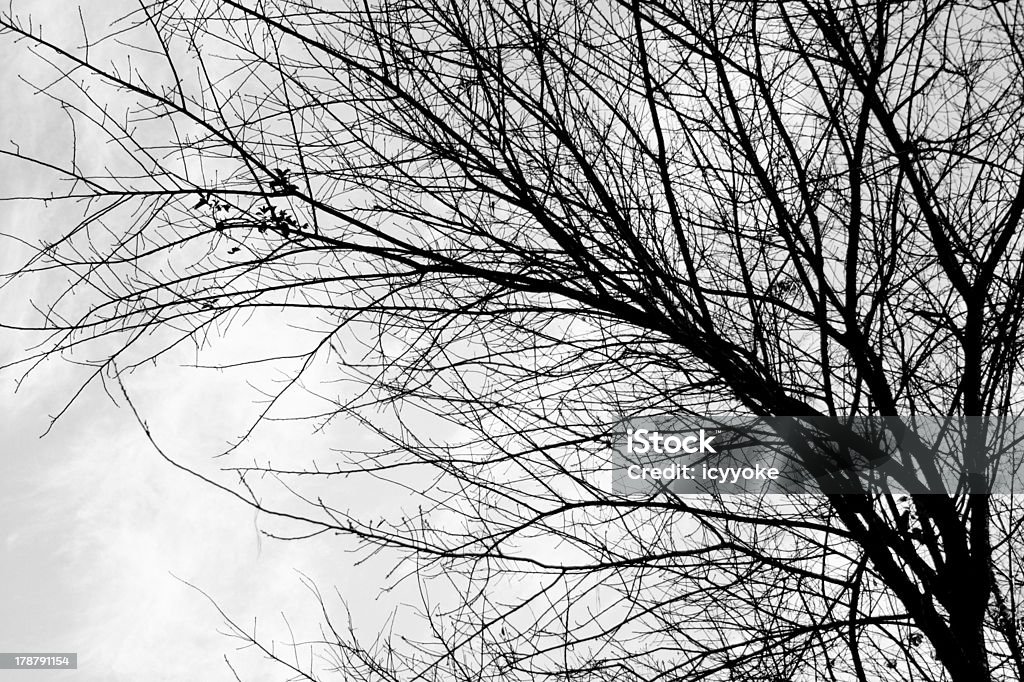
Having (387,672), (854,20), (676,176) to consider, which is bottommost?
(387,672)

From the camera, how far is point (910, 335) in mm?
3324

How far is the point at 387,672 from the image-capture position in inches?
123

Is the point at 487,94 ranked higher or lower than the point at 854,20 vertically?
lower

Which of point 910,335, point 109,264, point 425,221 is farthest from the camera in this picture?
point 910,335

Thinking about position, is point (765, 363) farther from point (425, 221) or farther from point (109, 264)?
point (109, 264)

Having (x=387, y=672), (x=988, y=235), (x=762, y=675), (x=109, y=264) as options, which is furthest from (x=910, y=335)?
(x=109, y=264)

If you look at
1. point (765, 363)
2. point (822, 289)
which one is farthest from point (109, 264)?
point (822, 289)

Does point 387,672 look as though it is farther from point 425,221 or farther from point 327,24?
point 327,24

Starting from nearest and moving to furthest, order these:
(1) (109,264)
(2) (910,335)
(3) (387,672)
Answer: (1) (109,264) → (3) (387,672) → (2) (910,335)

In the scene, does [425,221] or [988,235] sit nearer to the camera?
[425,221]

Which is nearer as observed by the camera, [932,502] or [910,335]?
[932,502]

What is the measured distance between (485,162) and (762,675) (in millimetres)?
2090

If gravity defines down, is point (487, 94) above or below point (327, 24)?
below

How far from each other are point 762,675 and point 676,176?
1.85 meters
